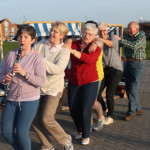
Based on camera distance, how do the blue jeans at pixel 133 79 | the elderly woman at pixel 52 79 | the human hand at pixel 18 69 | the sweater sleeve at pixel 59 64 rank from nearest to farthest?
the human hand at pixel 18 69
the sweater sleeve at pixel 59 64
the elderly woman at pixel 52 79
the blue jeans at pixel 133 79

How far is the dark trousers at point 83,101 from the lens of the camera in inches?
189

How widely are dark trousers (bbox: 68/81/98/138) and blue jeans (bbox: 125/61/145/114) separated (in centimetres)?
186

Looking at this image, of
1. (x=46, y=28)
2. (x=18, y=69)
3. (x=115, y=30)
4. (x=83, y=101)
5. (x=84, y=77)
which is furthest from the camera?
(x=115, y=30)

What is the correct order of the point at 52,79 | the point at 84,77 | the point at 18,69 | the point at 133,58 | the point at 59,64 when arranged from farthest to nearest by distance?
the point at 133,58, the point at 84,77, the point at 52,79, the point at 59,64, the point at 18,69

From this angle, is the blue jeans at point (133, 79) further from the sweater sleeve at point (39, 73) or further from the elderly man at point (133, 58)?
the sweater sleeve at point (39, 73)

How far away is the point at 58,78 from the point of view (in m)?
4.33

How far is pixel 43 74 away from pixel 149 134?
279 cm

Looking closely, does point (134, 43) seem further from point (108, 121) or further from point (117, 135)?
point (117, 135)

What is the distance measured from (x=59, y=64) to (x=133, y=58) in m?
2.72

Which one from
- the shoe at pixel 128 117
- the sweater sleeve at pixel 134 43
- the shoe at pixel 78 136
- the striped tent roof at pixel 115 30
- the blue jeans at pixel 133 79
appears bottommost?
the shoe at pixel 128 117

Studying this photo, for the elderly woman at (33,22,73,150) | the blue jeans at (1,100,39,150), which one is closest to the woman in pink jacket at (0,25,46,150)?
the blue jeans at (1,100,39,150)

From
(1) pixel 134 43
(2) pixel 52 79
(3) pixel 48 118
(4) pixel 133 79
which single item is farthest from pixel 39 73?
(4) pixel 133 79

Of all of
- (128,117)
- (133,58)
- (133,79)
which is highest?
(133,58)

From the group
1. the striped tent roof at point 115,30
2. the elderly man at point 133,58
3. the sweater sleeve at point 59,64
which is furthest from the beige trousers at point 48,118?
the striped tent roof at point 115,30
